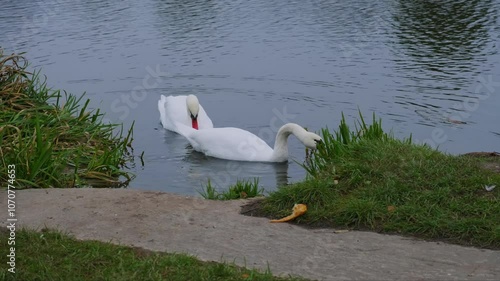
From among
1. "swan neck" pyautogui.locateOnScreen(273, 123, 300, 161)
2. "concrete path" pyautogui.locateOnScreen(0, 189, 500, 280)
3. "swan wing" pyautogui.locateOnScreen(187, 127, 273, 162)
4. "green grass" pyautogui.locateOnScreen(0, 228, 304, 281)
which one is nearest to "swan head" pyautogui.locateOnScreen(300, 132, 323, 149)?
"swan neck" pyautogui.locateOnScreen(273, 123, 300, 161)

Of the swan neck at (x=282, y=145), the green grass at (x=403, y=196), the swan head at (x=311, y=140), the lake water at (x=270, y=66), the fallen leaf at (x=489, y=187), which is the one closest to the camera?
the green grass at (x=403, y=196)

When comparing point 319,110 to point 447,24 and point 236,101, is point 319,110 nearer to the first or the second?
point 236,101

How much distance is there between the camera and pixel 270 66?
15094mm

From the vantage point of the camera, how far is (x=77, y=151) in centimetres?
931

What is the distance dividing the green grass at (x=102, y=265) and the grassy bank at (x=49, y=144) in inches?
83.5

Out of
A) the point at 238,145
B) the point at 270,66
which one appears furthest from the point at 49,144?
the point at 270,66

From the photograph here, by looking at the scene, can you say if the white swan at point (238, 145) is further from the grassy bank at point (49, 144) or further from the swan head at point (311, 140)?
the grassy bank at point (49, 144)

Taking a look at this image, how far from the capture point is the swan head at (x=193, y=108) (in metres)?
12.0

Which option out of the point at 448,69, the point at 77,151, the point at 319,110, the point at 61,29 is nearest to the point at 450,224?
the point at 77,151

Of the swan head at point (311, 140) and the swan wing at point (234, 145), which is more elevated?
the swan head at point (311, 140)

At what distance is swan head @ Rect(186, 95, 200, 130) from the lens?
12.0 m

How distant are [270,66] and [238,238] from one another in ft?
31.0

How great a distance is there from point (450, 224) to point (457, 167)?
112cm

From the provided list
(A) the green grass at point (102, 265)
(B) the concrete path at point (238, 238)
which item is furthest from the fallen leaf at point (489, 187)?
(A) the green grass at point (102, 265)
